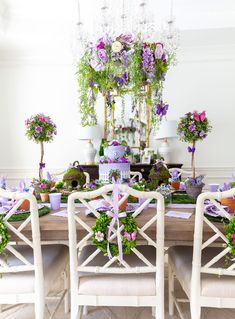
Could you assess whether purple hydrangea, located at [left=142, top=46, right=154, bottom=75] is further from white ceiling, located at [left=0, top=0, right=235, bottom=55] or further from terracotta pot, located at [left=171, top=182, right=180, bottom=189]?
white ceiling, located at [left=0, top=0, right=235, bottom=55]

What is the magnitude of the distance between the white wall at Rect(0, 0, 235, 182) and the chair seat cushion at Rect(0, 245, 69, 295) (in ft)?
8.88

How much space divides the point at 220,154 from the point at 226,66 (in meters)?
1.32

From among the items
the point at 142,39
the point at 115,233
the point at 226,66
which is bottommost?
the point at 115,233

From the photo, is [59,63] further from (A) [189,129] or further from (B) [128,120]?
(A) [189,129]

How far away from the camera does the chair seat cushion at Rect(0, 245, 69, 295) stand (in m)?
1.34

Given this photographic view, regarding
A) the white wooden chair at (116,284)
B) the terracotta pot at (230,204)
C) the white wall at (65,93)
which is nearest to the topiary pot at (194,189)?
the terracotta pot at (230,204)

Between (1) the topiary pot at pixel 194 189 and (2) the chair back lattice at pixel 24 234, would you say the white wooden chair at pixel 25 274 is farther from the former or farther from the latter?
(1) the topiary pot at pixel 194 189

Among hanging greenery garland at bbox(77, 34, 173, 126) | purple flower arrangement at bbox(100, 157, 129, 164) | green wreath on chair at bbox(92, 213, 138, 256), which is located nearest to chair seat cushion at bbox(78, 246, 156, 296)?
green wreath on chair at bbox(92, 213, 138, 256)

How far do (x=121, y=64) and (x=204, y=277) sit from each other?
162 cm

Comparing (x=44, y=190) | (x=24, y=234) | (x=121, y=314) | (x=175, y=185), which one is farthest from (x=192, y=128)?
(x=24, y=234)

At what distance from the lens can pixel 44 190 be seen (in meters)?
2.10

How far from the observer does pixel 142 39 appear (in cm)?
224

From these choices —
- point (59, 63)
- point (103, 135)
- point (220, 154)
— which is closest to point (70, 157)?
point (103, 135)

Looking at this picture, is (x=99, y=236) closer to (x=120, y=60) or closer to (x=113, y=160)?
(x=113, y=160)
